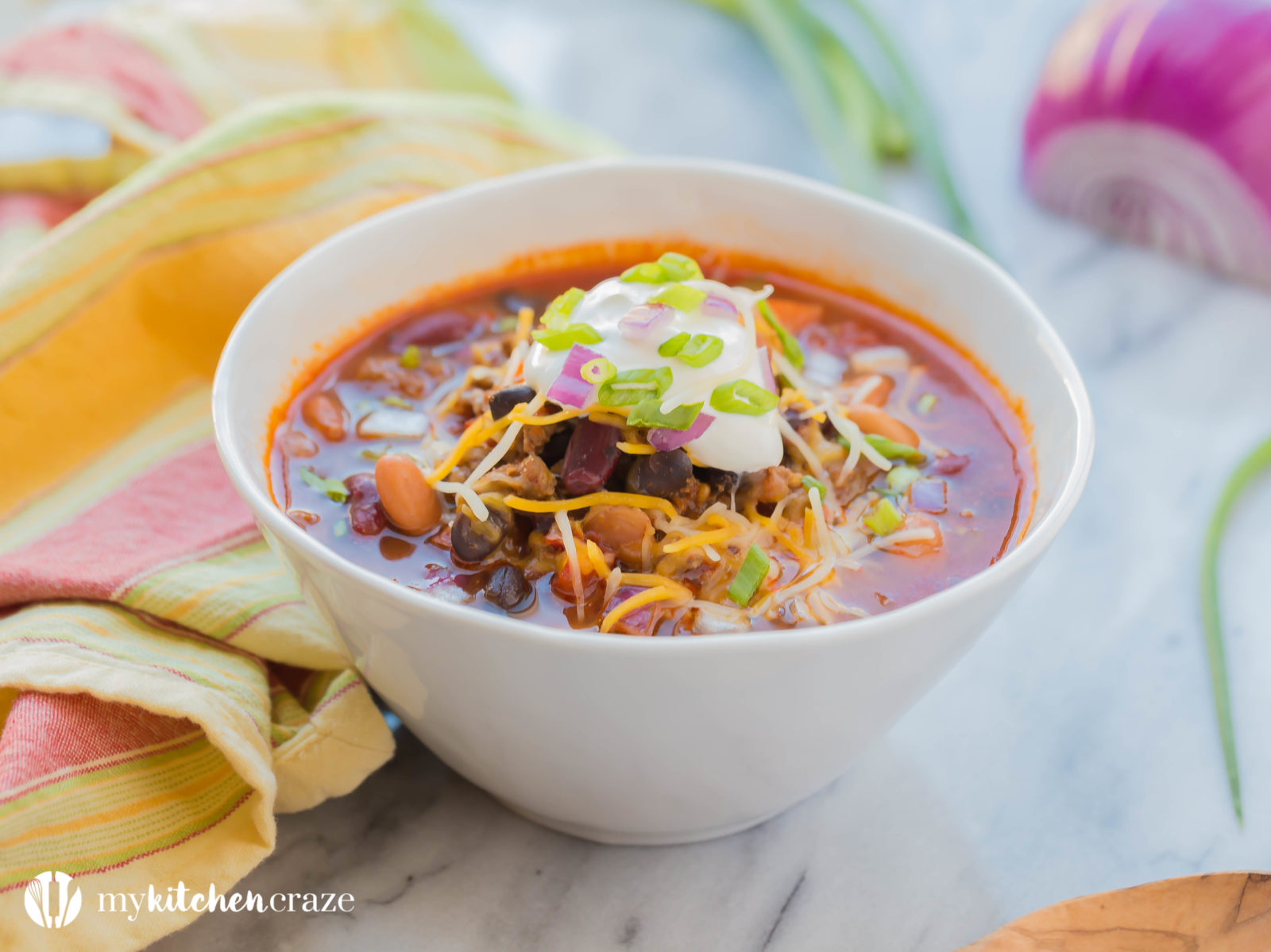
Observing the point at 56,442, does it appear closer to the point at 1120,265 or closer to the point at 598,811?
the point at 598,811

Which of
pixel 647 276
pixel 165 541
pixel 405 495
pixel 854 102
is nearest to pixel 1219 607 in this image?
pixel 647 276

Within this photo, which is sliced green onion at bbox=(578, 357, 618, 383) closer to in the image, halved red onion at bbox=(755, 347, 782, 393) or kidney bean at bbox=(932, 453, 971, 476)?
halved red onion at bbox=(755, 347, 782, 393)

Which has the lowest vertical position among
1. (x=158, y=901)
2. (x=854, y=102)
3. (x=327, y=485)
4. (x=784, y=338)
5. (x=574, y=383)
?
(x=158, y=901)

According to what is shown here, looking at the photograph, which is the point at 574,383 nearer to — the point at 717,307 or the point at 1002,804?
the point at 717,307

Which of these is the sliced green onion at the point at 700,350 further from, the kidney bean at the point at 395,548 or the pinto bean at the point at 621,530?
the kidney bean at the point at 395,548

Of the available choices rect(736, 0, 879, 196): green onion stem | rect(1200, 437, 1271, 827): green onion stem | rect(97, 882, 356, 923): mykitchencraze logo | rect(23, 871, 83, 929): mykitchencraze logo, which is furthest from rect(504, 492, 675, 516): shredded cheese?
rect(736, 0, 879, 196): green onion stem

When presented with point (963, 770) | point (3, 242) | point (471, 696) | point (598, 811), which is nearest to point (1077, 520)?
point (963, 770)
